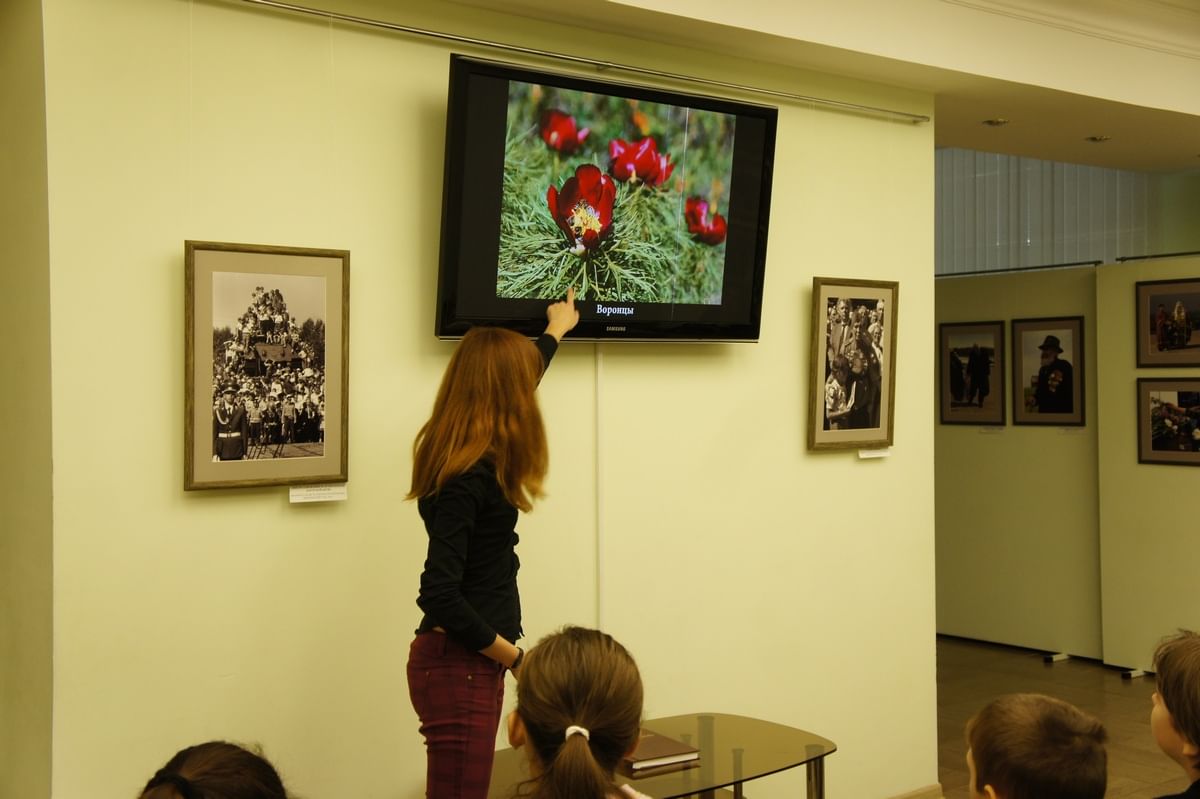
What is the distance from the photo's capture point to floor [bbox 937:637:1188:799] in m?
5.56

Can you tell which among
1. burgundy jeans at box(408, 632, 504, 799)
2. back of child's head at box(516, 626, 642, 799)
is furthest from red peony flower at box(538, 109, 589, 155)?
back of child's head at box(516, 626, 642, 799)

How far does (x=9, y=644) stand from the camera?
144 inches

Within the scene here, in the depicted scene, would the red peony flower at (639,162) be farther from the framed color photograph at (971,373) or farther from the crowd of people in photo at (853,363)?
the framed color photograph at (971,373)

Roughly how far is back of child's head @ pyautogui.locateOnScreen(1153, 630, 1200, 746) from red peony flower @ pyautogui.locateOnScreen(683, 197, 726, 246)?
2.24 m

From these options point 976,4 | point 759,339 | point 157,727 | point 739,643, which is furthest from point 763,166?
point 157,727

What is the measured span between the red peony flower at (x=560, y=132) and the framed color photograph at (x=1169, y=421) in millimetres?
4764

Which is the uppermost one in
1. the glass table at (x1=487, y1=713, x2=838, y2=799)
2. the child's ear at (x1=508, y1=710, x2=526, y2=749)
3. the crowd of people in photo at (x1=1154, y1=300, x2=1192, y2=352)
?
the crowd of people in photo at (x1=1154, y1=300, x2=1192, y2=352)

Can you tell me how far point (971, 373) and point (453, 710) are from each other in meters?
6.02

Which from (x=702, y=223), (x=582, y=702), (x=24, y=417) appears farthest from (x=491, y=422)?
(x=702, y=223)

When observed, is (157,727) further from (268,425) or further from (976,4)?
(976,4)

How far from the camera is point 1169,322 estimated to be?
7238 mm

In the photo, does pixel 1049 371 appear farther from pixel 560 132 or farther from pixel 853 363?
pixel 560 132

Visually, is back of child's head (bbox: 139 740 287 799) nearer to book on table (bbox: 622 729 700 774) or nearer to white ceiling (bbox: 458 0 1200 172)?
book on table (bbox: 622 729 700 774)

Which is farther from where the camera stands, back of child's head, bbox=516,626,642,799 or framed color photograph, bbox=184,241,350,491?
framed color photograph, bbox=184,241,350,491
